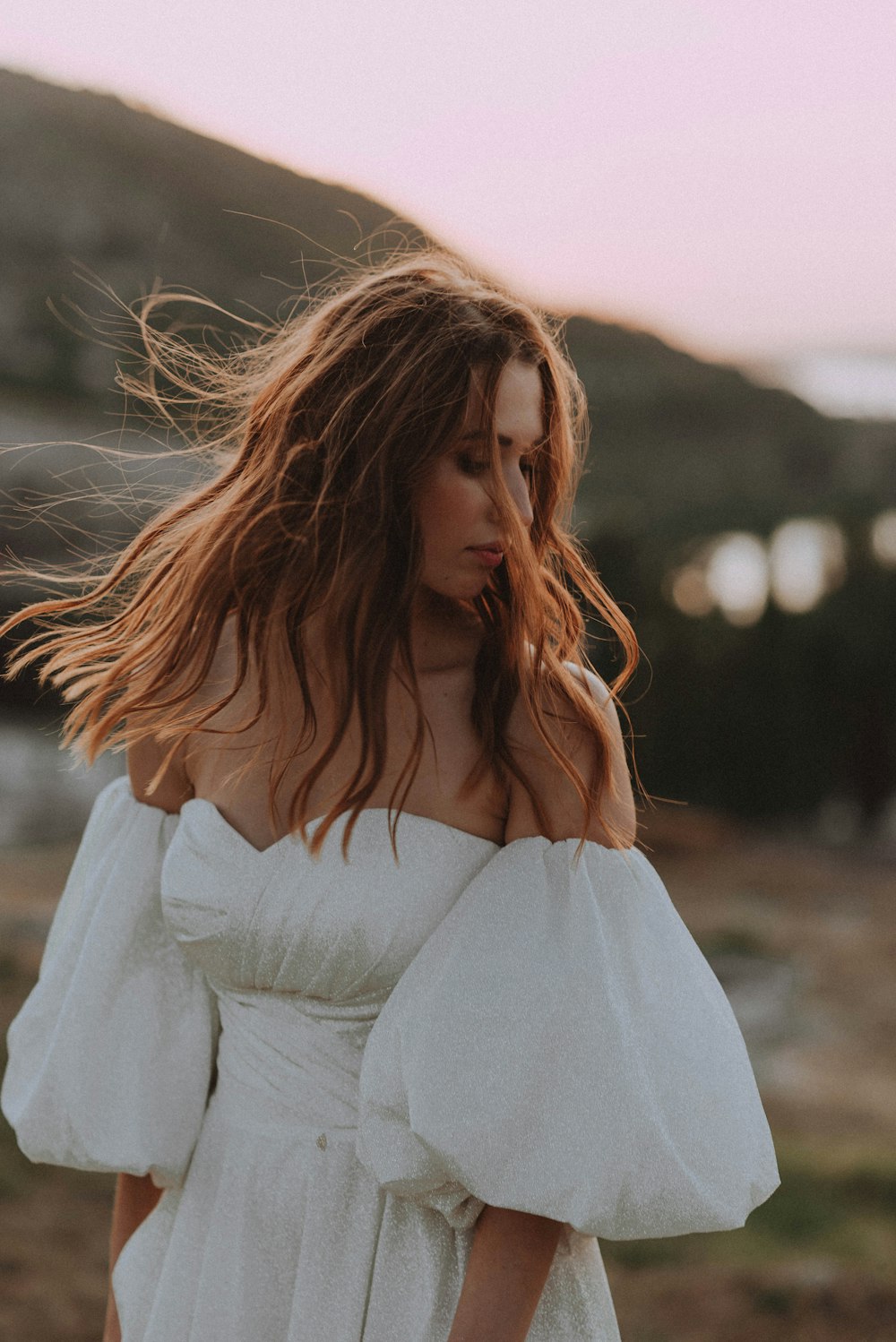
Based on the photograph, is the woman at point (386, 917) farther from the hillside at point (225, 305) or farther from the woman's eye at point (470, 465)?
the hillside at point (225, 305)

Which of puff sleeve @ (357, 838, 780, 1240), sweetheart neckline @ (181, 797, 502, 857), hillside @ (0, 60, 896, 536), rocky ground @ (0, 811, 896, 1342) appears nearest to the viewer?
puff sleeve @ (357, 838, 780, 1240)

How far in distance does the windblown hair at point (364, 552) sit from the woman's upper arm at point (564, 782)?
0.01 m

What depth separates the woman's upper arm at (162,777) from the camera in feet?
4.81

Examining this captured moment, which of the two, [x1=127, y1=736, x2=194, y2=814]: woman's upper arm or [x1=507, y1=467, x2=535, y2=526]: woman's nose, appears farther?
[x1=127, y1=736, x2=194, y2=814]: woman's upper arm

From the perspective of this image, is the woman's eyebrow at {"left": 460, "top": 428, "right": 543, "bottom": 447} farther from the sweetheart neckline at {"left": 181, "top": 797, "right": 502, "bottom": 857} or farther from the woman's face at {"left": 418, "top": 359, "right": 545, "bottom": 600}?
the sweetheart neckline at {"left": 181, "top": 797, "right": 502, "bottom": 857}

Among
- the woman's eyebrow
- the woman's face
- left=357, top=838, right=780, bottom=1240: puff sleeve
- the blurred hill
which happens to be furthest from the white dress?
the blurred hill

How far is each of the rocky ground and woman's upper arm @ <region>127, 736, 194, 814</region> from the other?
8.40 feet

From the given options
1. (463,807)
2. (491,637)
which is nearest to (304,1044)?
(463,807)

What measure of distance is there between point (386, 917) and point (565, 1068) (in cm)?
22

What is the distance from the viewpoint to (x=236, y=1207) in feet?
4.35

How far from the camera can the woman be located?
3.77 ft

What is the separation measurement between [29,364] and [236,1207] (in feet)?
43.6

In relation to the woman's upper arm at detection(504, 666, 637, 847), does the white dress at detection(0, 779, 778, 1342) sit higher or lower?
lower

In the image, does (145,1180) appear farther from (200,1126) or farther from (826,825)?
(826,825)
